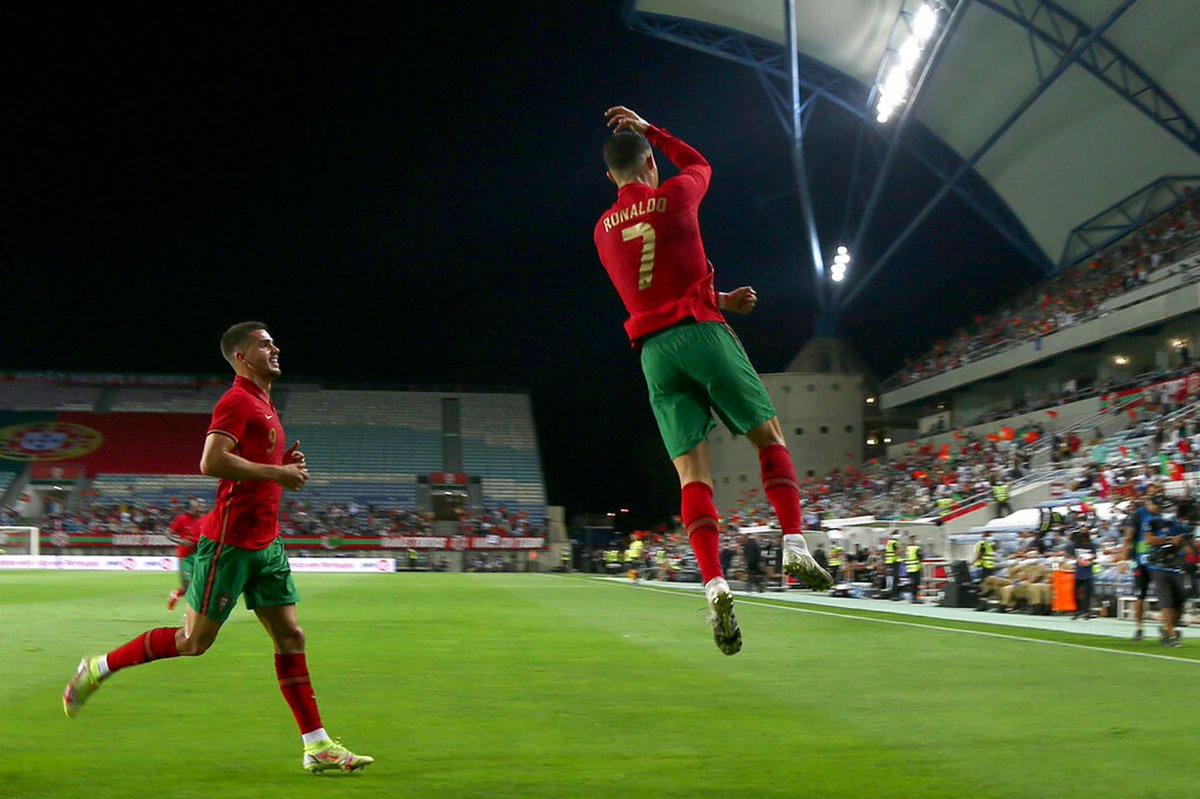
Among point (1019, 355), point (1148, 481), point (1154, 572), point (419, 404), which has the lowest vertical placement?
point (1154, 572)

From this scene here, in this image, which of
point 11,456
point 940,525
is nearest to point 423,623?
point 940,525

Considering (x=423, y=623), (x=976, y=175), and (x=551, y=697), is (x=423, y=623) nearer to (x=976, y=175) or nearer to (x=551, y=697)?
(x=551, y=697)

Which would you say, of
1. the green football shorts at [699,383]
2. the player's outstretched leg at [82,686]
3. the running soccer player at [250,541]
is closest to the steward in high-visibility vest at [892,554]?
the green football shorts at [699,383]

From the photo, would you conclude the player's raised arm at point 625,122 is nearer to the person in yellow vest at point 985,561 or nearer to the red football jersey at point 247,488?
the red football jersey at point 247,488

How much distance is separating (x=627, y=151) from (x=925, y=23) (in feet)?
108

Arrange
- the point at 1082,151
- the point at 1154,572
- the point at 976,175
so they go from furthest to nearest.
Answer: the point at 976,175, the point at 1082,151, the point at 1154,572

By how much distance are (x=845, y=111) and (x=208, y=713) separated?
44.2 meters

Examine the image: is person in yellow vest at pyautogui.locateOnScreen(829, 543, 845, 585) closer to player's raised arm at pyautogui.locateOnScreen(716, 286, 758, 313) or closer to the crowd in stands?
the crowd in stands

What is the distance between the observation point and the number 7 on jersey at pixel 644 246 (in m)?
5.30

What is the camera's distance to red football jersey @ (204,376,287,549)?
18.5 feet

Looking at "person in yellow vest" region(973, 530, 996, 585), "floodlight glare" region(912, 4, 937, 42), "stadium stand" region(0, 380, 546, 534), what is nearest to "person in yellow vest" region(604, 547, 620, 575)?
"stadium stand" region(0, 380, 546, 534)

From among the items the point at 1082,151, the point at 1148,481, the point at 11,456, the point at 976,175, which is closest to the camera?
the point at 1148,481

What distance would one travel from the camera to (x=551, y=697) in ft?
26.5

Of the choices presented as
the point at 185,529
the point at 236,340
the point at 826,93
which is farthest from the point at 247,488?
the point at 826,93
